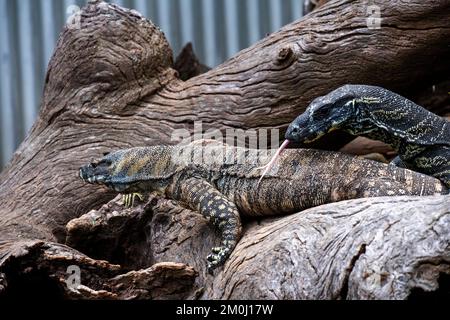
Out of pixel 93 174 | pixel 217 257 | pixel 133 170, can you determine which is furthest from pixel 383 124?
pixel 93 174

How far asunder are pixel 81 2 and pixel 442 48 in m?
3.82

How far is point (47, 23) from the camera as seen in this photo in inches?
284

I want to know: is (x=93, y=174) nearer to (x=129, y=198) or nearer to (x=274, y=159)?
(x=129, y=198)

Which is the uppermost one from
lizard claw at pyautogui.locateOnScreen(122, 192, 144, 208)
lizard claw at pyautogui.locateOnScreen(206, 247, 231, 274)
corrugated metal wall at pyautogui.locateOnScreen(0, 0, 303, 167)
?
corrugated metal wall at pyautogui.locateOnScreen(0, 0, 303, 167)

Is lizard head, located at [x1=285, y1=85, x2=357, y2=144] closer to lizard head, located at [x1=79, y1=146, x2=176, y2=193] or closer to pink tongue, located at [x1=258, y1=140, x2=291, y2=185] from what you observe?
pink tongue, located at [x1=258, y1=140, x2=291, y2=185]

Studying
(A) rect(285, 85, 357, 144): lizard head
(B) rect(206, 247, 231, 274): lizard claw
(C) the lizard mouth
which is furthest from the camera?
(C) the lizard mouth

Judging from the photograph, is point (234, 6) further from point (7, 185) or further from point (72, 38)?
point (7, 185)

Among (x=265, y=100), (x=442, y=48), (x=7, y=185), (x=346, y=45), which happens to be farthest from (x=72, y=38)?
(x=442, y=48)

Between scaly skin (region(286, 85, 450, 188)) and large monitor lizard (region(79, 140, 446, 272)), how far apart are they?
0.20 metres

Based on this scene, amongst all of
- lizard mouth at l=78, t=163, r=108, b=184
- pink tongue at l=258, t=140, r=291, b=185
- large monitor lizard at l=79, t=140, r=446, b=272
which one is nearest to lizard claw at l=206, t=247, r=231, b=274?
large monitor lizard at l=79, t=140, r=446, b=272

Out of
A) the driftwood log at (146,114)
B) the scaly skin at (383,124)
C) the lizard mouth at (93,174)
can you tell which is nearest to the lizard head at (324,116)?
the scaly skin at (383,124)

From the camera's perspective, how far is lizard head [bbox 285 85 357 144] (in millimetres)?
4281

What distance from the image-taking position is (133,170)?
15.9 feet

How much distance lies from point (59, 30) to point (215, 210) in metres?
3.79
